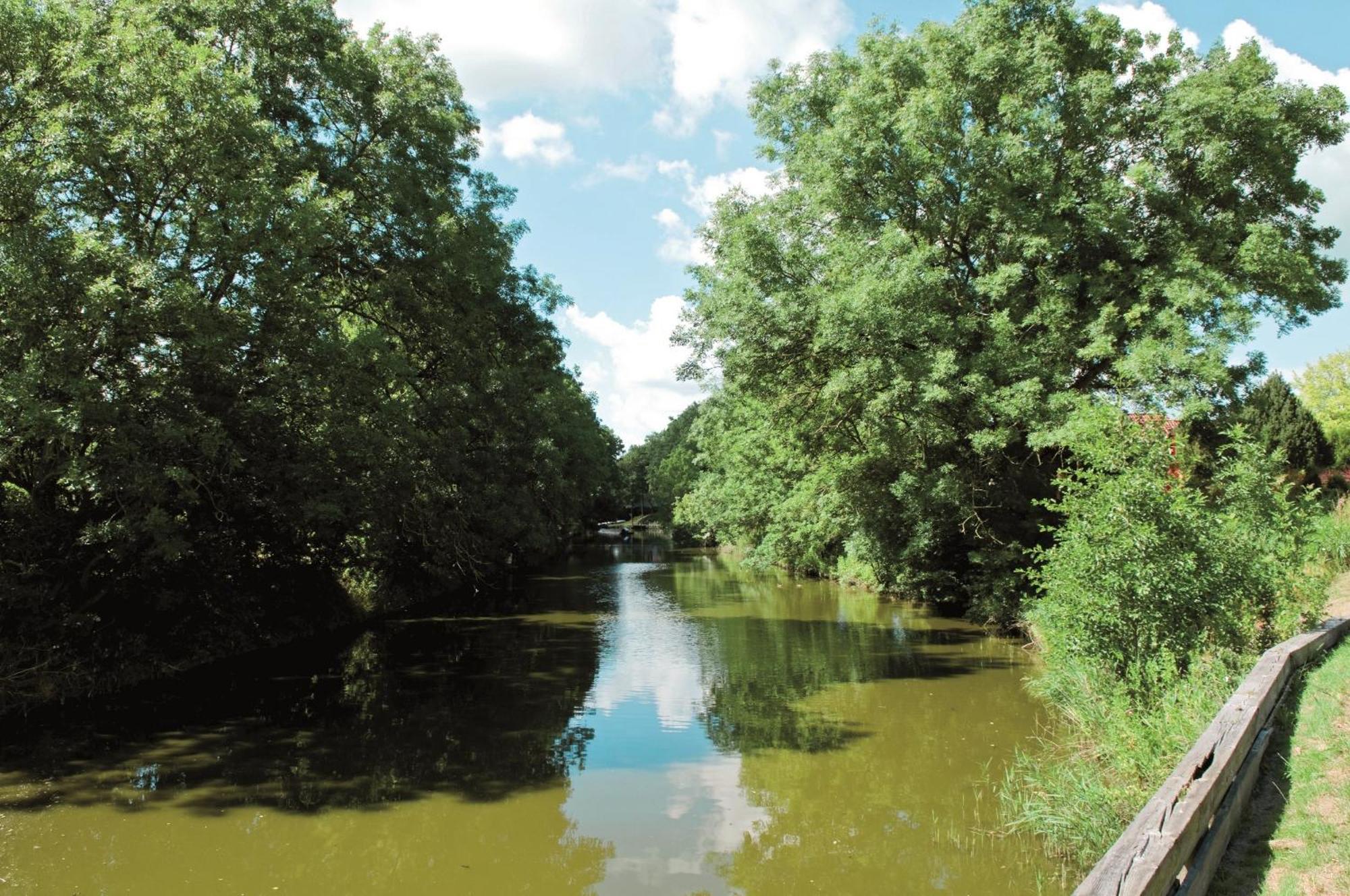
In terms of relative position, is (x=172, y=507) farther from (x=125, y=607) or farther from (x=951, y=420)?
(x=951, y=420)

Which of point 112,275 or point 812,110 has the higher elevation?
point 812,110

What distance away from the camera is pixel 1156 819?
4.21 m

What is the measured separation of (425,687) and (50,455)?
6.52 m

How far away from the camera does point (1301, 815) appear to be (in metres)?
5.10

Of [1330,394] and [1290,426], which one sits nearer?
[1290,426]

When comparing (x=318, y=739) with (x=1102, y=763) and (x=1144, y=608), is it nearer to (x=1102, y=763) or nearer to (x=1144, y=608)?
(x=1102, y=763)

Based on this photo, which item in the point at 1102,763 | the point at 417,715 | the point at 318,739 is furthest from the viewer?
the point at 417,715

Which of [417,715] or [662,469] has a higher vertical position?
[662,469]

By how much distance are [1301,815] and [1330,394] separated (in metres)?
44.1

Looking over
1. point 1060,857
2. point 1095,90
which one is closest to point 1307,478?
point 1095,90

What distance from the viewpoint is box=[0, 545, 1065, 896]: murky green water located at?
22.5ft

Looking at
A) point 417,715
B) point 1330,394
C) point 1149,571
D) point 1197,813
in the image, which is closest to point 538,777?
point 417,715

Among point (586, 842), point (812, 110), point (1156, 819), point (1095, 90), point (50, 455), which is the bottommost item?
point (586, 842)

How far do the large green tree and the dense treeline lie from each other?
717 cm
